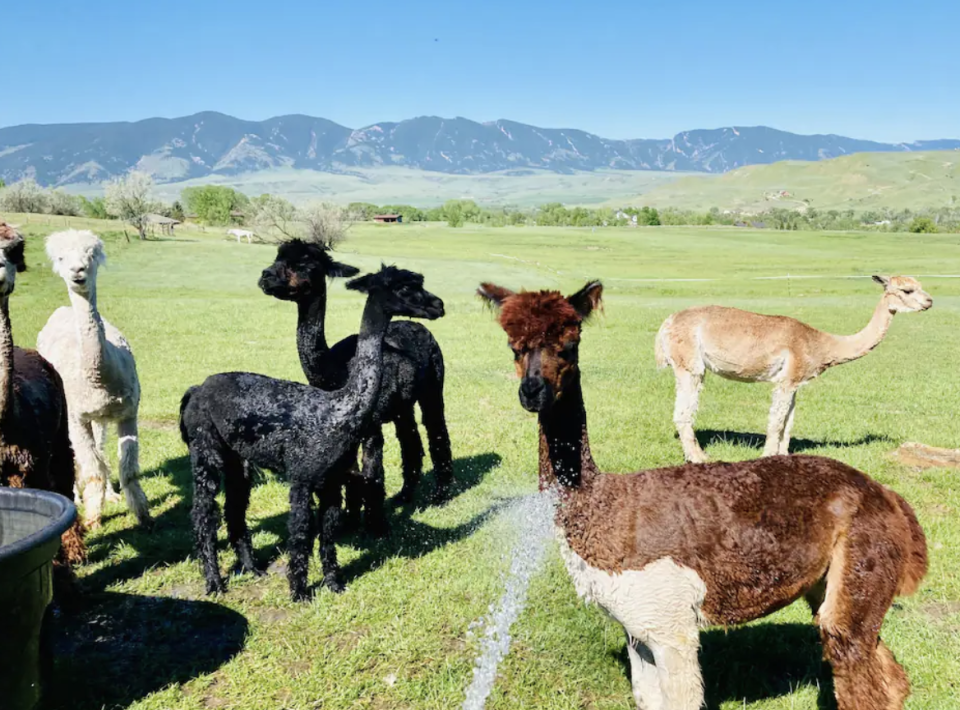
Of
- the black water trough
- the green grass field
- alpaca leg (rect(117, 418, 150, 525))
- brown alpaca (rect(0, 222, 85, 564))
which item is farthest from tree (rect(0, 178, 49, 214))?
the black water trough

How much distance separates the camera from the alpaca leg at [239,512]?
578 centimetres

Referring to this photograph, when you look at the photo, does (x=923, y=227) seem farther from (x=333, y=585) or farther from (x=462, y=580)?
(x=333, y=585)

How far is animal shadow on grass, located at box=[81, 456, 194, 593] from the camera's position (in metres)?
5.74

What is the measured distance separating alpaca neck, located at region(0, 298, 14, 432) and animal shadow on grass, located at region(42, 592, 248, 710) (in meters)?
1.48

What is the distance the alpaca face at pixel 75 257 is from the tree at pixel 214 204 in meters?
99.7

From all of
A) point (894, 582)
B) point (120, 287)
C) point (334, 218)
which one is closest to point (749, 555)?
point (894, 582)

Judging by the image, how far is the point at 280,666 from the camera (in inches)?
180

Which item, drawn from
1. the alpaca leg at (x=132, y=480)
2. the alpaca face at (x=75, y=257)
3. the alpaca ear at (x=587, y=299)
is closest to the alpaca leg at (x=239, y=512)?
the alpaca leg at (x=132, y=480)

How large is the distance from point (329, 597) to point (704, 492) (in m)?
3.22

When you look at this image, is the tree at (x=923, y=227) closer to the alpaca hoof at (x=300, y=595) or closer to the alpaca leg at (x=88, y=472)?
the alpaca hoof at (x=300, y=595)

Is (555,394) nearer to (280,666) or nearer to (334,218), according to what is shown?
(280,666)

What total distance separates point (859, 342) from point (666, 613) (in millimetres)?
7520

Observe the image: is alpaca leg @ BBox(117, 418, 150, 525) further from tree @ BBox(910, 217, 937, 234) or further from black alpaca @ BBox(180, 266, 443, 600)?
tree @ BBox(910, 217, 937, 234)

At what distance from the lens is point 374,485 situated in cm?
639
